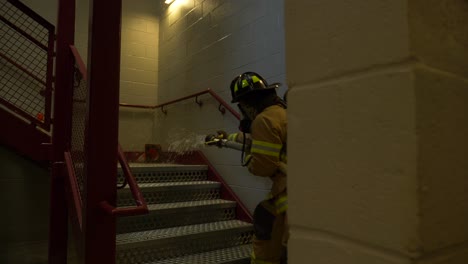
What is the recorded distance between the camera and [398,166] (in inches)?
14.9

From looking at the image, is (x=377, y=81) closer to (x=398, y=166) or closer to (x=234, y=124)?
(x=398, y=166)

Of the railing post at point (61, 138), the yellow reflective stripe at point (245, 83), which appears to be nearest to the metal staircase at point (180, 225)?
the railing post at point (61, 138)

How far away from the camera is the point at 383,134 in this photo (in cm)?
39

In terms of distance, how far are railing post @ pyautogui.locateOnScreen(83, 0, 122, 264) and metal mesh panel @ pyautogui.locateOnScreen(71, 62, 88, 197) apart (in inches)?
13.2

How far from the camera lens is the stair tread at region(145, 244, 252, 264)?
107 inches

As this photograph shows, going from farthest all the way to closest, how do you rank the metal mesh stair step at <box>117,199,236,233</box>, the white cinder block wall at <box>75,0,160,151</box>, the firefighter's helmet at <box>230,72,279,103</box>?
1. the white cinder block wall at <box>75,0,160,151</box>
2. the metal mesh stair step at <box>117,199,236,233</box>
3. the firefighter's helmet at <box>230,72,279,103</box>

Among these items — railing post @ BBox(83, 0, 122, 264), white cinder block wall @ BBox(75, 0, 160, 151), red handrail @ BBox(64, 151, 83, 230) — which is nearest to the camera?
railing post @ BBox(83, 0, 122, 264)

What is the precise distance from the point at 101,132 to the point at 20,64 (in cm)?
326

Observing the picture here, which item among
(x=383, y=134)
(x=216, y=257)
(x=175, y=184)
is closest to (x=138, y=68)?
(x=175, y=184)

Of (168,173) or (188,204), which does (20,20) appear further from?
(188,204)

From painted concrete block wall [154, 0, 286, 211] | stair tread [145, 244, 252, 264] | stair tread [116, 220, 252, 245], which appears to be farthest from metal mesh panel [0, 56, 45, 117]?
stair tread [145, 244, 252, 264]

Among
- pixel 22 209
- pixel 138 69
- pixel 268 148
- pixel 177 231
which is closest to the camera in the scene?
pixel 268 148

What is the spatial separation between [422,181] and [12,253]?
4.54 m

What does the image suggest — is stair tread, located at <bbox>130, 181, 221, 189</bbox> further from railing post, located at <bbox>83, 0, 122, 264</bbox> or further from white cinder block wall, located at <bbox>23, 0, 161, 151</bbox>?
white cinder block wall, located at <bbox>23, 0, 161, 151</bbox>
